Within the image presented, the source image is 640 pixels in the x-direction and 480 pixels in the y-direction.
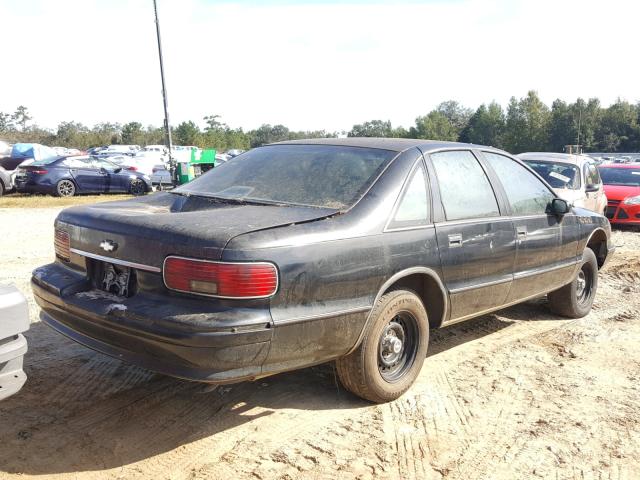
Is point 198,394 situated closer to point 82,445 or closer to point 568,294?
point 82,445

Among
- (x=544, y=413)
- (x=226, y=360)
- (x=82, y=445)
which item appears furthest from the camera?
(x=544, y=413)

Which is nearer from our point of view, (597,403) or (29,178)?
(597,403)

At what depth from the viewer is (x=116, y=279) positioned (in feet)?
11.0

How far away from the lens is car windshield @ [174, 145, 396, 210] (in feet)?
12.4

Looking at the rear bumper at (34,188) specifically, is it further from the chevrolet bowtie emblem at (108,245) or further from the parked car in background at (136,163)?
the chevrolet bowtie emblem at (108,245)

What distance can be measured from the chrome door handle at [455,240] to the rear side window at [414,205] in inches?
9.9

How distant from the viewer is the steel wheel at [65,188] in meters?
17.0

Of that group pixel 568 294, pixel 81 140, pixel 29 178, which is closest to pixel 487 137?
pixel 81 140

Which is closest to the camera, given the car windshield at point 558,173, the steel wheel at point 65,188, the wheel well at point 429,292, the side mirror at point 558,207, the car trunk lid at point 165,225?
the car trunk lid at point 165,225

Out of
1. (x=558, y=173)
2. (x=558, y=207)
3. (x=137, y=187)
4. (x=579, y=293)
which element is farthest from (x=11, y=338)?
(x=137, y=187)

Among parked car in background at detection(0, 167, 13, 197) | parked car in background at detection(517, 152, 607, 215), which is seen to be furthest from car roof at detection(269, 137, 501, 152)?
parked car in background at detection(0, 167, 13, 197)

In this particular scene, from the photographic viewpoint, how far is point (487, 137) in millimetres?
94375

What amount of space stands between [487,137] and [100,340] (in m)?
96.5

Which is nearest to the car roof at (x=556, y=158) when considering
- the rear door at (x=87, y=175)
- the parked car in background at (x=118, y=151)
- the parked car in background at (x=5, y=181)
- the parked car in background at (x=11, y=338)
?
the parked car in background at (x=11, y=338)
